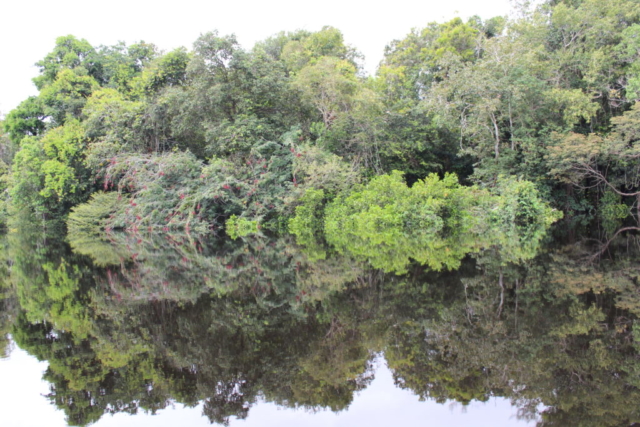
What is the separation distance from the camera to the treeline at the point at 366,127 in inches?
754

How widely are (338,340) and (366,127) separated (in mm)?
17999

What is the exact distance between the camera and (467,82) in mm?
19312

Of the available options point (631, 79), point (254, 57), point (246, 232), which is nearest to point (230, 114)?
point (254, 57)

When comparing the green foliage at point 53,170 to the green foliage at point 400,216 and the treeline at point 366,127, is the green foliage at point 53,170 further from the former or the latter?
the green foliage at point 400,216

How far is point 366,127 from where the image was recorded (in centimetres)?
2139

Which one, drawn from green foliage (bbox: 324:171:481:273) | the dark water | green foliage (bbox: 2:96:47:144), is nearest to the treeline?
green foliage (bbox: 324:171:481:273)

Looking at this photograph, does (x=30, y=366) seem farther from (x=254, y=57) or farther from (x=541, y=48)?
(x=541, y=48)

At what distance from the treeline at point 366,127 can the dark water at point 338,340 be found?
39.2 feet

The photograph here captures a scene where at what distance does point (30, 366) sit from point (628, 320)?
5.83 meters

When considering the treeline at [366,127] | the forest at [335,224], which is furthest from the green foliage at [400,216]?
the treeline at [366,127]

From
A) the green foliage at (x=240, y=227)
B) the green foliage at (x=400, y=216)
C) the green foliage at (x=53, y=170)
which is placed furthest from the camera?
the green foliage at (x=53, y=170)

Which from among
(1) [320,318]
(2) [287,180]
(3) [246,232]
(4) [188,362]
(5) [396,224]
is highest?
(2) [287,180]

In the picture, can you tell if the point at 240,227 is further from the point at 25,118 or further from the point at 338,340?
the point at 25,118

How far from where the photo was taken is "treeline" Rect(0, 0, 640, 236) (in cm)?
1916
